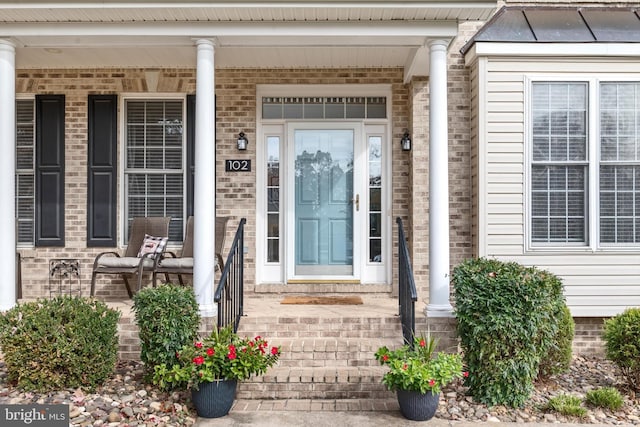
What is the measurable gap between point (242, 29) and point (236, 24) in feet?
0.23

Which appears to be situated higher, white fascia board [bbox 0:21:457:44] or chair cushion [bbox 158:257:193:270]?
white fascia board [bbox 0:21:457:44]

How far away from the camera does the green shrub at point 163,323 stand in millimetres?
4340

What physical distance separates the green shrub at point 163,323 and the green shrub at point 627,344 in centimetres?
→ 350

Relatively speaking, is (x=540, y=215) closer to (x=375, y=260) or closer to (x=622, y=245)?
(x=622, y=245)

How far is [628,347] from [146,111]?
5605mm

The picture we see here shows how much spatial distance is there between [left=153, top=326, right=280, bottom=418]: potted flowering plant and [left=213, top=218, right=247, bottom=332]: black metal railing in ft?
1.63

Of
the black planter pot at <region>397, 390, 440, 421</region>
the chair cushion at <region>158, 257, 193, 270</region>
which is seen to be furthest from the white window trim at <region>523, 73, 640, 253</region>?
the chair cushion at <region>158, 257, 193, 270</region>

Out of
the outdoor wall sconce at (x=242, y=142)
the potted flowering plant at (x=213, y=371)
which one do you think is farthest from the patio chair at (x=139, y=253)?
the potted flowering plant at (x=213, y=371)

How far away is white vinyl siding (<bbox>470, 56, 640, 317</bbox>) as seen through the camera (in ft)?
18.9

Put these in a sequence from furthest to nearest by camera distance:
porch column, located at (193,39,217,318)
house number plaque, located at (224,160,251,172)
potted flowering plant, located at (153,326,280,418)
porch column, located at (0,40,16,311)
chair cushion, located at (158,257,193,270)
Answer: house number plaque, located at (224,160,251,172)
chair cushion, located at (158,257,193,270)
porch column, located at (0,40,16,311)
porch column, located at (193,39,217,318)
potted flowering plant, located at (153,326,280,418)

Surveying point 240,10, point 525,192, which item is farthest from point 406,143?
point 240,10

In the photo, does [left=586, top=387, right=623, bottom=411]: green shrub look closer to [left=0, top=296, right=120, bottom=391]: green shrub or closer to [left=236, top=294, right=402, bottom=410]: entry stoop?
[left=236, top=294, right=402, bottom=410]: entry stoop

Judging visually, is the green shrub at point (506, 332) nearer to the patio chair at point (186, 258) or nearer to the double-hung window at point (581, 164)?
the double-hung window at point (581, 164)

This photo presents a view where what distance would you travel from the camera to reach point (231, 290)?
5160mm
